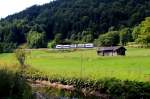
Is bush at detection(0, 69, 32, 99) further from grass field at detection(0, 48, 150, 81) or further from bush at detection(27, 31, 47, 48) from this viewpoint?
bush at detection(27, 31, 47, 48)

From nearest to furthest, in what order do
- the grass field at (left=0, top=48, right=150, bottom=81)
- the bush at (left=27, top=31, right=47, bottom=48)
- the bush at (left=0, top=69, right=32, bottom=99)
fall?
the bush at (left=0, top=69, right=32, bottom=99)
the grass field at (left=0, top=48, right=150, bottom=81)
the bush at (left=27, top=31, right=47, bottom=48)

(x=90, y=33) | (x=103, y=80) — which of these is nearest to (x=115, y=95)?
(x=103, y=80)

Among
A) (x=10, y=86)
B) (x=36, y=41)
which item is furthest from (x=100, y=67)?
(x=36, y=41)

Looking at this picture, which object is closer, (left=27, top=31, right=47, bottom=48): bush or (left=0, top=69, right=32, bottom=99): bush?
(left=0, top=69, right=32, bottom=99): bush

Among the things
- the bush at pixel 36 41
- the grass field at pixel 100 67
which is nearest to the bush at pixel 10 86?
the grass field at pixel 100 67

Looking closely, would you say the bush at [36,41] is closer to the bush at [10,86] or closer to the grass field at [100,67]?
the grass field at [100,67]

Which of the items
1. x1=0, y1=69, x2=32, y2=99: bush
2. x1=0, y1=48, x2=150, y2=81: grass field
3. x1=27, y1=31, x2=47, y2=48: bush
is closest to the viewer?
x1=0, y1=69, x2=32, y2=99: bush

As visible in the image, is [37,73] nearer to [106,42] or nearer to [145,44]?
[145,44]

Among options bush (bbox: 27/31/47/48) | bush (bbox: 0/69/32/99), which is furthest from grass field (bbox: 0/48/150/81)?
bush (bbox: 27/31/47/48)

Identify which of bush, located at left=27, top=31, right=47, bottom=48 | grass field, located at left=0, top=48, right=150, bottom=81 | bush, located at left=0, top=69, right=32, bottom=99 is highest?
bush, located at left=27, top=31, right=47, bottom=48

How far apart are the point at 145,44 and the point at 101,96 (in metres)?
103

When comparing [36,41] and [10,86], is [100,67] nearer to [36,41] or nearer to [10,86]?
[10,86]

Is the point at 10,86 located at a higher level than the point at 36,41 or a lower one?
lower

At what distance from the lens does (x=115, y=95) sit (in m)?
39.6
